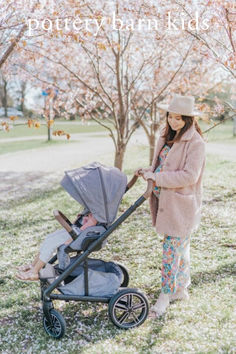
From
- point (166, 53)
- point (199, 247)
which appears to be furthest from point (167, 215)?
point (166, 53)

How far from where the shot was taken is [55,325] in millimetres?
3795

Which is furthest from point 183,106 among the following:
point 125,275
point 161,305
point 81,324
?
point 81,324

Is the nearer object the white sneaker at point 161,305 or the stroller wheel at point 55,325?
the stroller wheel at point 55,325

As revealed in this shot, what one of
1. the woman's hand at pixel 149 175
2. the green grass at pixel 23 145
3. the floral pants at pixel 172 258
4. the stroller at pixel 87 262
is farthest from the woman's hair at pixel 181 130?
the green grass at pixel 23 145

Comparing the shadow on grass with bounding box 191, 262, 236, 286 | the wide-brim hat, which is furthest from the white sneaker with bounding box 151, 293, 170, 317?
the wide-brim hat

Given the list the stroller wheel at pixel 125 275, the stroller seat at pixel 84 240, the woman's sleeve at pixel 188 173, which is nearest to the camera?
the stroller seat at pixel 84 240

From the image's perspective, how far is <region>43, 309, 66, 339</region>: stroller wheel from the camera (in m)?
3.70

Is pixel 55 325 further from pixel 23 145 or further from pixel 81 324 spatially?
pixel 23 145

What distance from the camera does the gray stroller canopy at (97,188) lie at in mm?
3707

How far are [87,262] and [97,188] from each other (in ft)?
2.13

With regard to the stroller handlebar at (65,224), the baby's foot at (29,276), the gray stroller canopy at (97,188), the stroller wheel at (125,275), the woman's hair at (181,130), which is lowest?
the stroller wheel at (125,275)

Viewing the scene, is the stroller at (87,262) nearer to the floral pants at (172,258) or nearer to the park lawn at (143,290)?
the park lawn at (143,290)

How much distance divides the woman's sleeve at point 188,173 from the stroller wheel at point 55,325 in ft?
4.46

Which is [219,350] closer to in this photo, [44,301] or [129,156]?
[44,301]
